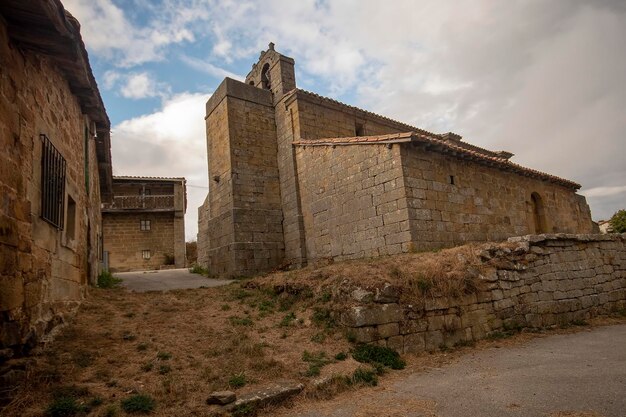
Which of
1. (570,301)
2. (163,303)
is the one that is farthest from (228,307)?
(570,301)

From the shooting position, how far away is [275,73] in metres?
15.8

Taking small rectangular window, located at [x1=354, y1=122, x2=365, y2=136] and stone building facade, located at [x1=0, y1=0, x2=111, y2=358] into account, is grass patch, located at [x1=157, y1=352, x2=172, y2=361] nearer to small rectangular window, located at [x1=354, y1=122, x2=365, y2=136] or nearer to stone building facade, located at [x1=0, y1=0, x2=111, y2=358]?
stone building facade, located at [x1=0, y1=0, x2=111, y2=358]

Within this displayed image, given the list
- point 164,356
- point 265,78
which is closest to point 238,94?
point 265,78

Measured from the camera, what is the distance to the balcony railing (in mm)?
23533

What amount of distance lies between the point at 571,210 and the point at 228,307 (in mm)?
16236

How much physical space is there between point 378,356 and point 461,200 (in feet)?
22.7

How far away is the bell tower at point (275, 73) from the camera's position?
15492 millimetres

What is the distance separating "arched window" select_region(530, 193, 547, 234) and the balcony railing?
19854mm

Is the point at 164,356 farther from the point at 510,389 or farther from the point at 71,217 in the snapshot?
the point at 510,389

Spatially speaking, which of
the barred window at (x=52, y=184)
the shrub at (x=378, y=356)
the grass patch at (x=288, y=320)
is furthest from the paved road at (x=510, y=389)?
the barred window at (x=52, y=184)

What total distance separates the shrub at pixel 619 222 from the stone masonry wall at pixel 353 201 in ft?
77.1

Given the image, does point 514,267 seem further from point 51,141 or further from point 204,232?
point 204,232

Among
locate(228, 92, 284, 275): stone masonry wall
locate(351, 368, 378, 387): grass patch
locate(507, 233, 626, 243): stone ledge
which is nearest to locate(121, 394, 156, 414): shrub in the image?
locate(351, 368, 378, 387): grass patch

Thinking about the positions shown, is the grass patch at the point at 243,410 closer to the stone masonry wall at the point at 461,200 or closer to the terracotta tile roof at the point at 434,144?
the stone masonry wall at the point at 461,200
